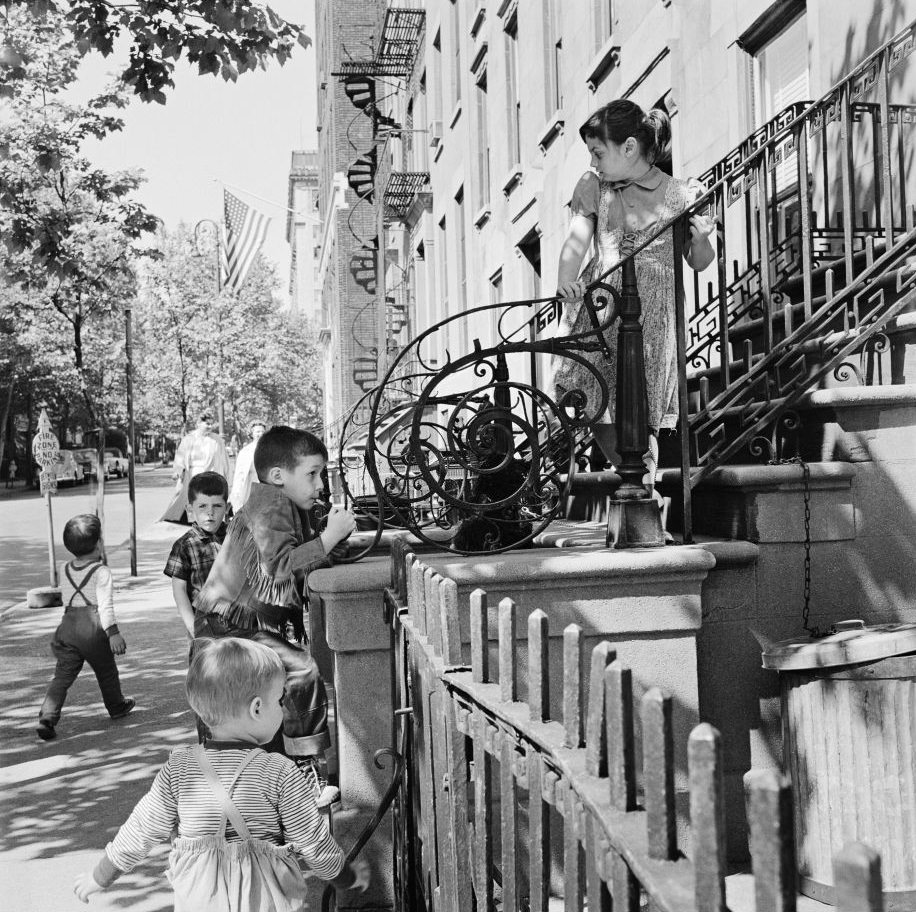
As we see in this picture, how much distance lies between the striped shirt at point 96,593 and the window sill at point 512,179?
10.5 m

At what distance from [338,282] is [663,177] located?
36090 millimetres

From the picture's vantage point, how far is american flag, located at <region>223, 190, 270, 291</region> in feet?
117

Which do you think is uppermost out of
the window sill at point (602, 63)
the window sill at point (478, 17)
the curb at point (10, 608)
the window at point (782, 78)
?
the window sill at point (478, 17)

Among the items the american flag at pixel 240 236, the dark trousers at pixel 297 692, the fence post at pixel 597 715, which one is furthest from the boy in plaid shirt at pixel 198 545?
the american flag at pixel 240 236

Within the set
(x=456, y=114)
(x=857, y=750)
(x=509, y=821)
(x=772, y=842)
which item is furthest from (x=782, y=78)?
(x=456, y=114)

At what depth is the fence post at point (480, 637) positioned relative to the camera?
7.63ft

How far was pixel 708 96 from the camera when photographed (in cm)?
981

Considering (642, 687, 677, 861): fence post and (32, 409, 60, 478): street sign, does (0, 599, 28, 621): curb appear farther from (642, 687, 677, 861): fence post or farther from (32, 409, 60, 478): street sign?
(642, 687, 677, 861): fence post

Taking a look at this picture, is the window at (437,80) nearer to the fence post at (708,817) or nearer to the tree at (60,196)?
the tree at (60,196)

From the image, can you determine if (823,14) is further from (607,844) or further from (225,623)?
(607,844)

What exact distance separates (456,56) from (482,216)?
14.8ft

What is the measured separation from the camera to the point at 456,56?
70.3 ft

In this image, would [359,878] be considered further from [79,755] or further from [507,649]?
[79,755]

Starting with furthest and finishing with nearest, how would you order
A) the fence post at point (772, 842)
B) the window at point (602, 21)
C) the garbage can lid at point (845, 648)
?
the window at point (602, 21)
the garbage can lid at point (845, 648)
the fence post at point (772, 842)
